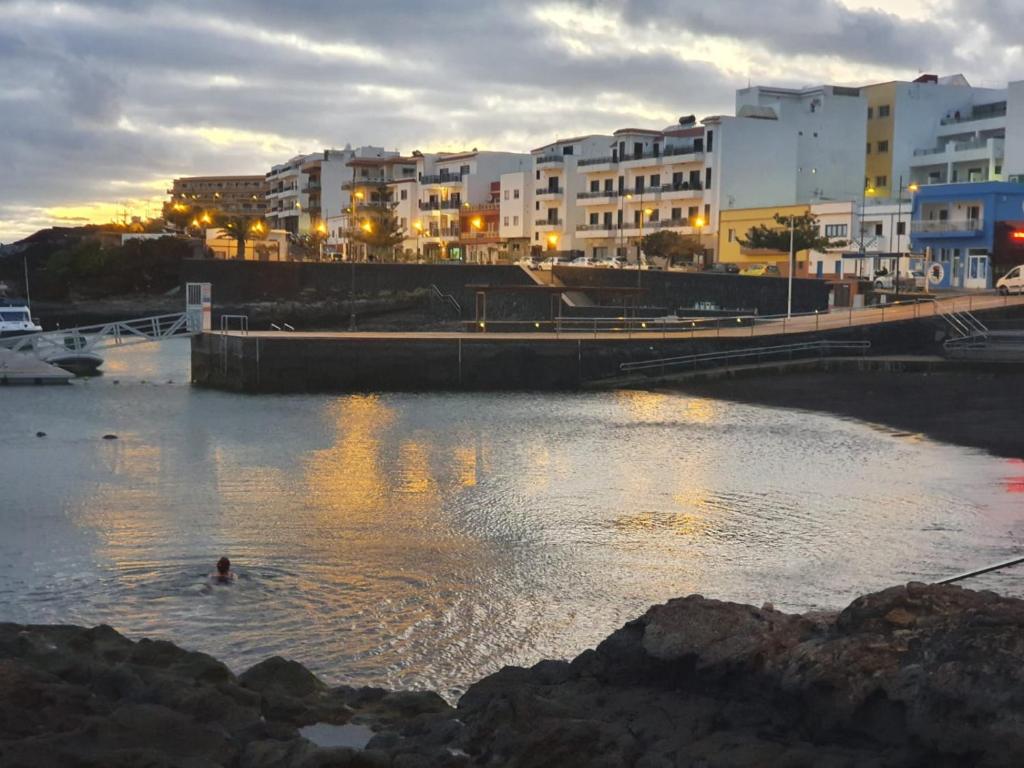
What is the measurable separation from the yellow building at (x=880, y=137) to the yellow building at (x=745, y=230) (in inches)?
407

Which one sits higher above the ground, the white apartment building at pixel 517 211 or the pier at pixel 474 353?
the white apartment building at pixel 517 211

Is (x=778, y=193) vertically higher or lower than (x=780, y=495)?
higher

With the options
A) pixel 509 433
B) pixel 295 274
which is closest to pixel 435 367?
pixel 509 433

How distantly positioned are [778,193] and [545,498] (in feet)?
202

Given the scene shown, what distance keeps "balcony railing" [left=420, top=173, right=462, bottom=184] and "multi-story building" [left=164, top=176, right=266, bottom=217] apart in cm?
5288

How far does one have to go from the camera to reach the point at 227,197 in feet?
624

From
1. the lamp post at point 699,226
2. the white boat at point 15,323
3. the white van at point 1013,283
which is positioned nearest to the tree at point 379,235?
the lamp post at point 699,226

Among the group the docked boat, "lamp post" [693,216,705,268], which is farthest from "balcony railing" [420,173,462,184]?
the docked boat

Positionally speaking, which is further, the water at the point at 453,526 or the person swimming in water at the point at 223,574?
the person swimming in water at the point at 223,574

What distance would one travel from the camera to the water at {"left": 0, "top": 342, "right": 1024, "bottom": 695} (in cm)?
1343

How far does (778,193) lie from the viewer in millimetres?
79250

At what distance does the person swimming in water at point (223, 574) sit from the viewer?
1498 centimetres

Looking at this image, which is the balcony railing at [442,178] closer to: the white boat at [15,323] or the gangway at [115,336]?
the white boat at [15,323]

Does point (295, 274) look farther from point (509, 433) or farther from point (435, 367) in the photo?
point (509, 433)
